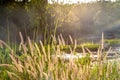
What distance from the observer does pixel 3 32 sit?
1544 cm

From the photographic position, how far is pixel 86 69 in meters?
3.35

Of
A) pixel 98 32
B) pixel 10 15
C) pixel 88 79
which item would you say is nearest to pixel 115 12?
pixel 98 32

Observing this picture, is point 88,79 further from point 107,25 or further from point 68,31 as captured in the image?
point 107,25

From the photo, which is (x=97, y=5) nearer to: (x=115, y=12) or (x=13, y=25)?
(x=115, y=12)

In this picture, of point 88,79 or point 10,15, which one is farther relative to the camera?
point 10,15

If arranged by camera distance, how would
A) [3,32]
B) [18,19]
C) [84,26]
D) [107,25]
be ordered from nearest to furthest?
[3,32] → [18,19] → [84,26] → [107,25]

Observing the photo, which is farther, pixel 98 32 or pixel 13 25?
pixel 98 32

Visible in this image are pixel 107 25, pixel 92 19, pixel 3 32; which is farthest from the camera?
pixel 107 25

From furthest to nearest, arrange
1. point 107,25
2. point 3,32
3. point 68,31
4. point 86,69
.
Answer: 1. point 107,25
2. point 68,31
3. point 3,32
4. point 86,69

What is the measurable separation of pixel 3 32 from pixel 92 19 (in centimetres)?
2150

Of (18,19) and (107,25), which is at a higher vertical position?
(18,19)

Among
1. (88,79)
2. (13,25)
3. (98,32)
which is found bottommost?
(98,32)

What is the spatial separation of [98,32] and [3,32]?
19848 mm

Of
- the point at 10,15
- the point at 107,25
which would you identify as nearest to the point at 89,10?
the point at 107,25
